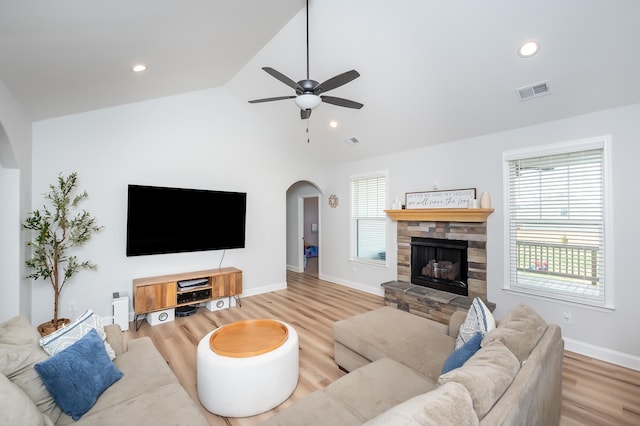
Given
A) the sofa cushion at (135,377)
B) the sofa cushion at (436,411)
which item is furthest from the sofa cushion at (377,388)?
the sofa cushion at (135,377)

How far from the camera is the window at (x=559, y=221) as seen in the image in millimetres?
3189

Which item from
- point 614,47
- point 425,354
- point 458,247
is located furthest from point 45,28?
point 458,247

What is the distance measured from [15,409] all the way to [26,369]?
0.48 meters

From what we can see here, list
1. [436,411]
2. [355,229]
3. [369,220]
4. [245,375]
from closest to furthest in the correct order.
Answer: [436,411] < [245,375] < [369,220] < [355,229]

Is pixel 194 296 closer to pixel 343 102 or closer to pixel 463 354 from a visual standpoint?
pixel 343 102

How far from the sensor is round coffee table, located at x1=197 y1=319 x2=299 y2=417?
215 centimetres

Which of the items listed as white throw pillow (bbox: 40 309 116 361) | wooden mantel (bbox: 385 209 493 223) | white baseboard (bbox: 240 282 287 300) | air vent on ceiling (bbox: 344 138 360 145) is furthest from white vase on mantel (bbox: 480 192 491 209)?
white throw pillow (bbox: 40 309 116 361)

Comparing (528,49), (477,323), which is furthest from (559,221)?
(477,323)

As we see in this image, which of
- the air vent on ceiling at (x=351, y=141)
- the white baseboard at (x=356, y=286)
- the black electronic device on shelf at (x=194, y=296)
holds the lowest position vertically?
the white baseboard at (x=356, y=286)

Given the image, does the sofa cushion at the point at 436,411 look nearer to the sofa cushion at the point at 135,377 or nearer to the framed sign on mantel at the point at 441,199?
the sofa cushion at the point at 135,377

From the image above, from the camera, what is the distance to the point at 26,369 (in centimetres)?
161

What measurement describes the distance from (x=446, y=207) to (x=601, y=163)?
1799 millimetres

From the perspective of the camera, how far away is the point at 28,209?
3391mm

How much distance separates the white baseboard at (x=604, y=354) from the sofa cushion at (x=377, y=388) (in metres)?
2.64
